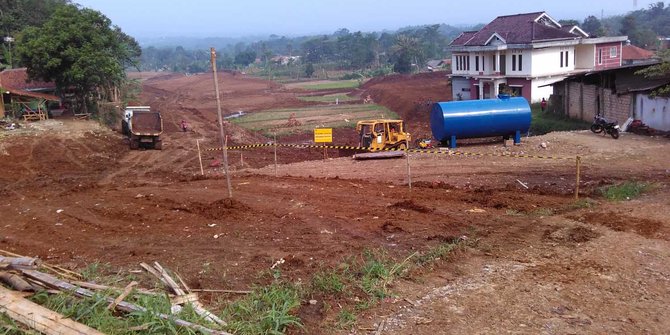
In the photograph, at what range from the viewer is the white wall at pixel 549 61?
38906 mm

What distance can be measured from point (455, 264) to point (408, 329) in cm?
224

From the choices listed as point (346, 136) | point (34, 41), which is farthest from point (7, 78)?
point (346, 136)

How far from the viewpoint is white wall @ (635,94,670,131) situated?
74.9 ft

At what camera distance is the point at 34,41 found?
31.6 meters

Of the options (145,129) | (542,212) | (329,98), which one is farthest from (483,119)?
(329,98)

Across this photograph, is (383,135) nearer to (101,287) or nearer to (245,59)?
(101,287)

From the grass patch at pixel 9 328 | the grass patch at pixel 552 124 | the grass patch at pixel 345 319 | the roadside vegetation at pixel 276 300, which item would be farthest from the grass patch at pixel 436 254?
the grass patch at pixel 552 124

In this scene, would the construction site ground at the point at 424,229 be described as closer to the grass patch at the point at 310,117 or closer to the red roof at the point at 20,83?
the grass patch at the point at 310,117

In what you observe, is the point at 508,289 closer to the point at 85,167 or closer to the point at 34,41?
the point at 85,167

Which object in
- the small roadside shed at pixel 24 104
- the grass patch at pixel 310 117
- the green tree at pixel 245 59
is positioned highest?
the green tree at pixel 245 59

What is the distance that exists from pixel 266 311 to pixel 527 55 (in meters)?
35.7

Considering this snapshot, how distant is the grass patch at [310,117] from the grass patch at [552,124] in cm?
1194

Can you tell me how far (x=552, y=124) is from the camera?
30.1 metres

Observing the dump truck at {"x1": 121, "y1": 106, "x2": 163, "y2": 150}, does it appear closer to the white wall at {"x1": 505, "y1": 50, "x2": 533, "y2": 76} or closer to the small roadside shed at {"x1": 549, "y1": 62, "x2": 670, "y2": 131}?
the small roadside shed at {"x1": 549, "y1": 62, "x2": 670, "y2": 131}
